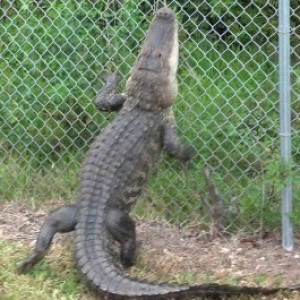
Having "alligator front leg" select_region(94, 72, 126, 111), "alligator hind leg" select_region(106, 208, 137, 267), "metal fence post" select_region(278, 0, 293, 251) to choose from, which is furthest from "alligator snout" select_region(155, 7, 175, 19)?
"alligator hind leg" select_region(106, 208, 137, 267)

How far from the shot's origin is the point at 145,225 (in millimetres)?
5219

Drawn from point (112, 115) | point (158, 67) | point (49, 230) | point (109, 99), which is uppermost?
point (158, 67)

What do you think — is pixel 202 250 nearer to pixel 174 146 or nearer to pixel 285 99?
pixel 174 146

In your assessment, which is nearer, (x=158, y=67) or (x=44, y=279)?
(x=44, y=279)

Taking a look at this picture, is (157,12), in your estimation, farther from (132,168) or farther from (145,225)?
(145,225)

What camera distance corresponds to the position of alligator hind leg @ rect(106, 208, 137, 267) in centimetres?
456

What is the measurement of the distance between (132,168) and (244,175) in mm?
831

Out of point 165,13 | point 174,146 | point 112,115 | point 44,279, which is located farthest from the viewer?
point 112,115

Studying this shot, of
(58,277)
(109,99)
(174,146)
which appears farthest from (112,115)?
(58,277)

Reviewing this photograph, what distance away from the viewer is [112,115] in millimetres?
5523

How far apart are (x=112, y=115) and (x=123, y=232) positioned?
1183 millimetres

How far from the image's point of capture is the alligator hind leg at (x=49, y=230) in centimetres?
456

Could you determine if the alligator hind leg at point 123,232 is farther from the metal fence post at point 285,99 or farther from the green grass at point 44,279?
the metal fence post at point 285,99

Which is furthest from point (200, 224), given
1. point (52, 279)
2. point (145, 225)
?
point (52, 279)
